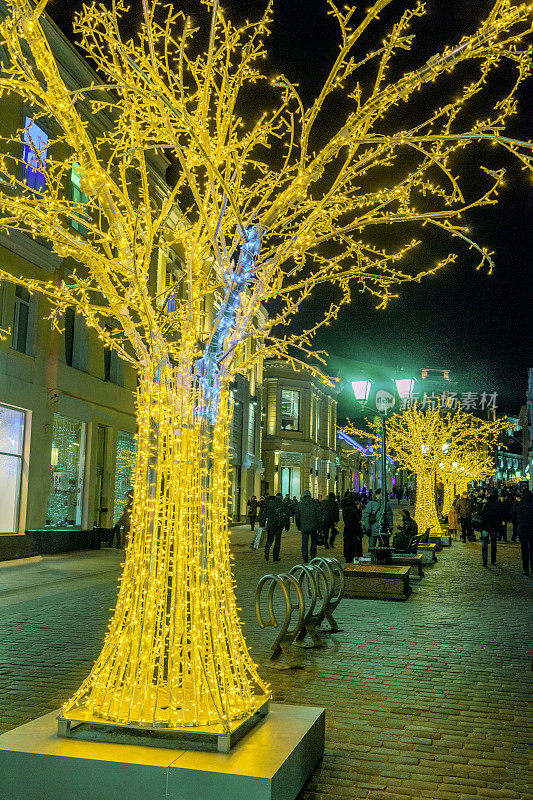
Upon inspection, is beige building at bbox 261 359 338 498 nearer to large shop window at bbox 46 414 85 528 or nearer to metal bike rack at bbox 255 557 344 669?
large shop window at bbox 46 414 85 528

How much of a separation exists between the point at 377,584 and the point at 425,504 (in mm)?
11976

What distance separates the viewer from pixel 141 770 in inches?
155

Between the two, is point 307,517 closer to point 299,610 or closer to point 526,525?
point 526,525

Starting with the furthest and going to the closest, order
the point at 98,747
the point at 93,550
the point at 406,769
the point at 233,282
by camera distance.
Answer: the point at 93,550 < the point at 233,282 < the point at 406,769 < the point at 98,747

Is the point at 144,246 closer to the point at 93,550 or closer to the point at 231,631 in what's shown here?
the point at 231,631

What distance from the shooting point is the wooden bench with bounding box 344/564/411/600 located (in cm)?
1277

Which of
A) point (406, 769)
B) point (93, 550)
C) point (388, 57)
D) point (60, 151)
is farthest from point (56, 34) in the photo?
point (406, 769)

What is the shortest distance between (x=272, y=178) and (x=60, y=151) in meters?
15.0

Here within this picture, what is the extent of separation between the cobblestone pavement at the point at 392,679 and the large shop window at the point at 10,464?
329 centimetres

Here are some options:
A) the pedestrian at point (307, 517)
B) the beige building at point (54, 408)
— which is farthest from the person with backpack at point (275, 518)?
the beige building at point (54, 408)

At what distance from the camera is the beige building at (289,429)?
2058 inches

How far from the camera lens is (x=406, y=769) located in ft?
16.5

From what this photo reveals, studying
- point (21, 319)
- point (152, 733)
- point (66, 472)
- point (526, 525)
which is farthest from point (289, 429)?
point (152, 733)

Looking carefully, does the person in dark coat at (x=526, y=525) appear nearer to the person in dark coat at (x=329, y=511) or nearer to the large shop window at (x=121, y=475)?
the person in dark coat at (x=329, y=511)
